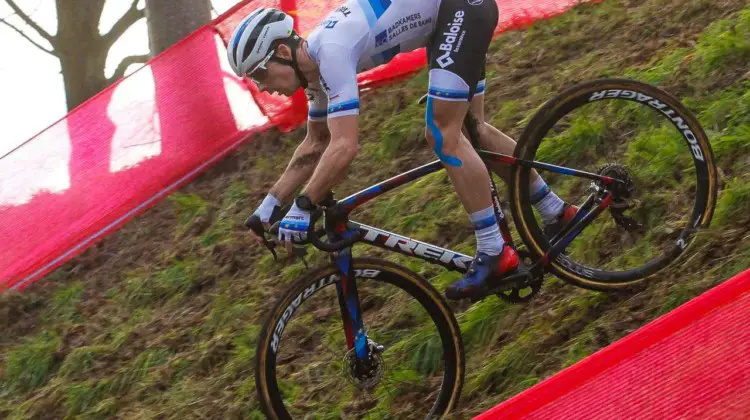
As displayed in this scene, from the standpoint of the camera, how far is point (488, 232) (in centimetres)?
433

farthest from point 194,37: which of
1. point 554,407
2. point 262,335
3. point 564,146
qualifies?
point 554,407

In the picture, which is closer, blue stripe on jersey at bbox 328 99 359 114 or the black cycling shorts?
blue stripe on jersey at bbox 328 99 359 114

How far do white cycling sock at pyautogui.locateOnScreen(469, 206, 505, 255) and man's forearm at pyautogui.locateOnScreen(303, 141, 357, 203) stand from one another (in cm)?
74

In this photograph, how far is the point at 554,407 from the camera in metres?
2.78

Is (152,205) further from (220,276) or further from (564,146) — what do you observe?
(564,146)

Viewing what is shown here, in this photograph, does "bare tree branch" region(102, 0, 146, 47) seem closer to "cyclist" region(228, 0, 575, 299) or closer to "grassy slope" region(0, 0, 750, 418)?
"grassy slope" region(0, 0, 750, 418)

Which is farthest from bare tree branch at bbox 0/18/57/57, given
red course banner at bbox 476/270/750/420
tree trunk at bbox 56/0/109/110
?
red course banner at bbox 476/270/750/420

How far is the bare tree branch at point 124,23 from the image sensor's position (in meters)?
13.8

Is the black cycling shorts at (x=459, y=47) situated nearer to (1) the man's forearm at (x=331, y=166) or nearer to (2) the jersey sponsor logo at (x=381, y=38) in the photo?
(2) the jersey sponsor logo at (x=381, y=38)

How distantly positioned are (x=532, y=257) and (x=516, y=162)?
467 millimetres

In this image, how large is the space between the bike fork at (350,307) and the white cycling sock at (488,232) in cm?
61

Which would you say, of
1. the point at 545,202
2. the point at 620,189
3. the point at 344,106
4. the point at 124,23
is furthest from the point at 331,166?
the point at 124,23

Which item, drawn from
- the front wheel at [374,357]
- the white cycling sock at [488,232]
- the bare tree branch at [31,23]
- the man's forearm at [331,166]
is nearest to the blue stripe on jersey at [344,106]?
the man's forearm at [331,166]

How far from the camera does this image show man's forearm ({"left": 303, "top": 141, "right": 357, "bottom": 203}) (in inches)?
154
